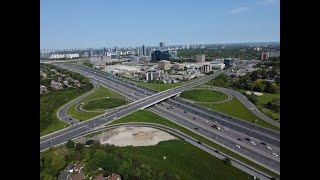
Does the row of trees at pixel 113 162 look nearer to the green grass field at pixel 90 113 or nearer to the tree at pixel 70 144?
the tree at pixel 70 144

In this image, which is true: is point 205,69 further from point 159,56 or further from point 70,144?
point 70,144

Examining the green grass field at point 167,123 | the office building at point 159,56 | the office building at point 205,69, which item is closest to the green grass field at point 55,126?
the green grass field at point 167,123

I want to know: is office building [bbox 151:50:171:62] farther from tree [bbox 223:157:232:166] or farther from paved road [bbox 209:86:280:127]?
tree [bbox 223:157:232:166]

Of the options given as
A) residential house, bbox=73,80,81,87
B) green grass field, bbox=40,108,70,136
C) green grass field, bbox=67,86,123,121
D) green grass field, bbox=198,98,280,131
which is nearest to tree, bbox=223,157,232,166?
green grass field, bbox=198,98,280,131

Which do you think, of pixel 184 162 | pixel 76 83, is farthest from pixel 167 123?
pixel 76 83
